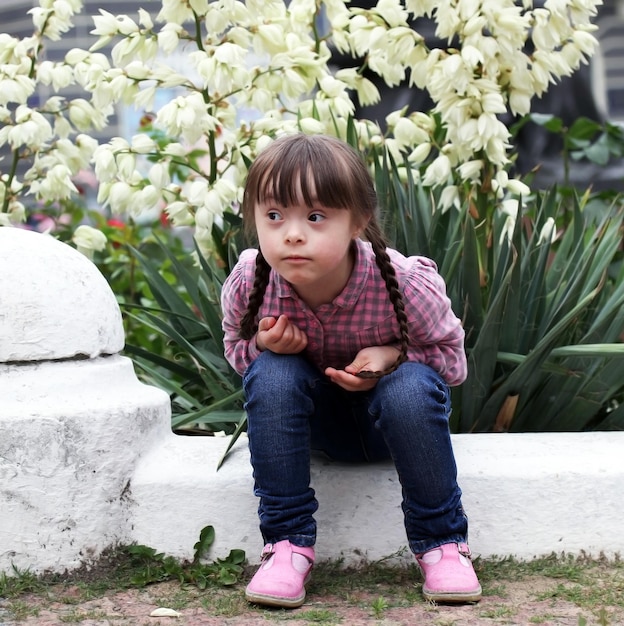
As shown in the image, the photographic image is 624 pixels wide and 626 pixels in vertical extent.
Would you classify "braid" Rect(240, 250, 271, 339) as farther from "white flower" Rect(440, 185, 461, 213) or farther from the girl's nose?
"white flower" Rect(440, 185, 461, 213)

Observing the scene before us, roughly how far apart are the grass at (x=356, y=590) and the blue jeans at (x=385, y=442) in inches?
5.2

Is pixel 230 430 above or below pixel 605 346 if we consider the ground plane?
below

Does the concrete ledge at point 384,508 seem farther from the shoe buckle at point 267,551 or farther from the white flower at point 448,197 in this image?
the white flower at point 448,197

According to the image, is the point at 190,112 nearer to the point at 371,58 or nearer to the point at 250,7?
the point at 250,7

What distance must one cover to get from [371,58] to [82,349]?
1.51 metres

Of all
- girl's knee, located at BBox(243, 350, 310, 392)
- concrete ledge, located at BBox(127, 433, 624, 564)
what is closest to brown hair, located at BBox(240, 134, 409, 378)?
girl's knee, located at BBox(243, 350, 310, 392)

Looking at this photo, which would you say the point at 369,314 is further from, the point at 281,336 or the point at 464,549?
the point at 464,549

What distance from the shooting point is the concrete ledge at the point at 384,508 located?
230 cm

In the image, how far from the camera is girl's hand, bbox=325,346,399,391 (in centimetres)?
208

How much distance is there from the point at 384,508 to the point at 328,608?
31 cm

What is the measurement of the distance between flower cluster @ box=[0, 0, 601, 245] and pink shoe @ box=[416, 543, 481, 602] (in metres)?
1.17

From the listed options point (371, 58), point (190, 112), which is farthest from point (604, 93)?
point (190, 112)

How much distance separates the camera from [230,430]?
113 inches

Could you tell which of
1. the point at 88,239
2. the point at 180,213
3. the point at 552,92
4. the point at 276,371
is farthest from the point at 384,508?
the point at 552,92
